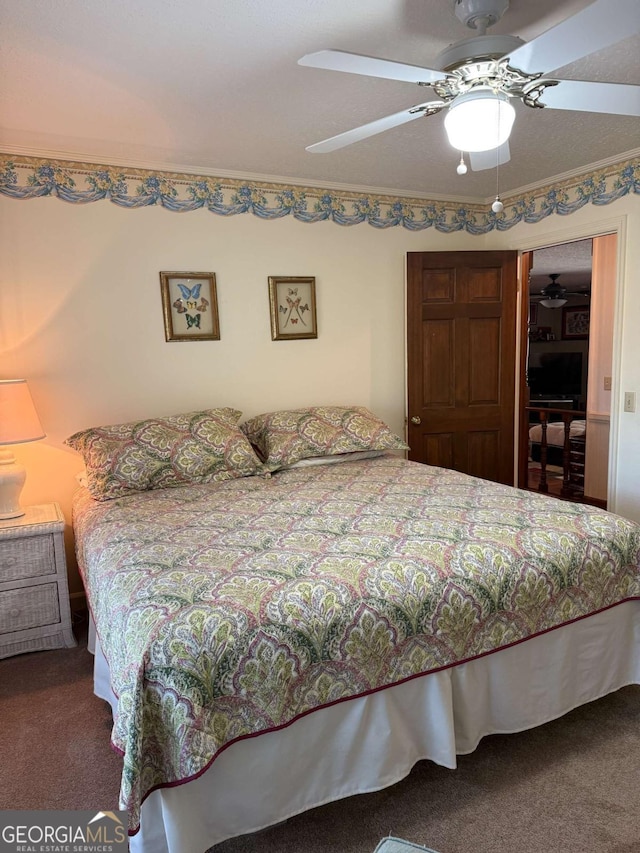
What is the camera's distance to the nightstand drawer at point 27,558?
8.53ft

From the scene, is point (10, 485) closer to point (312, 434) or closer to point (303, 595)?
point (312, 434)

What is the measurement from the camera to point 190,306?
11.1 feet

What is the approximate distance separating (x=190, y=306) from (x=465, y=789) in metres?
2.76

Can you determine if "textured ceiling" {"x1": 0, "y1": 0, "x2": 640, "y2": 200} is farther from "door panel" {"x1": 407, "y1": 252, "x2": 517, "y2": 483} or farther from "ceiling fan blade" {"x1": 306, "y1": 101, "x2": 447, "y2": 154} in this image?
"door panel" {"x1": 407, "y1": 252, "x2": 517, "y2": 483}

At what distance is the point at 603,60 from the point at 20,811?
3.28 m

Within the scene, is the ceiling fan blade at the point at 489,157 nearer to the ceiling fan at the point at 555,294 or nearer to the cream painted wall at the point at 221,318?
the cream painted wall at the point at 221,318

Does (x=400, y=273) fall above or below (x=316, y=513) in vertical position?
above

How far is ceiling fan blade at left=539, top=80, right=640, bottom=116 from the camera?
1728mm

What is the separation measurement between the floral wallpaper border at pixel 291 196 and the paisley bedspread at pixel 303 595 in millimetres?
1799

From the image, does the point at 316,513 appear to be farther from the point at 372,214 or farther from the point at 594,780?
the point at 372,214

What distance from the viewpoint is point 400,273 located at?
4000 millimetres

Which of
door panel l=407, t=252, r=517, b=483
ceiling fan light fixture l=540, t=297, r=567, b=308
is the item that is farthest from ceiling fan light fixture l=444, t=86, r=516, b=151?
ceiling fan light fixture l=540, t=297, r=567, b=308

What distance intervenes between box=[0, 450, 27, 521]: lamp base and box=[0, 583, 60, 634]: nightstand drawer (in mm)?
372

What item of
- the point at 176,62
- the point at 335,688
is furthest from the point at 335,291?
the point at 335,688
